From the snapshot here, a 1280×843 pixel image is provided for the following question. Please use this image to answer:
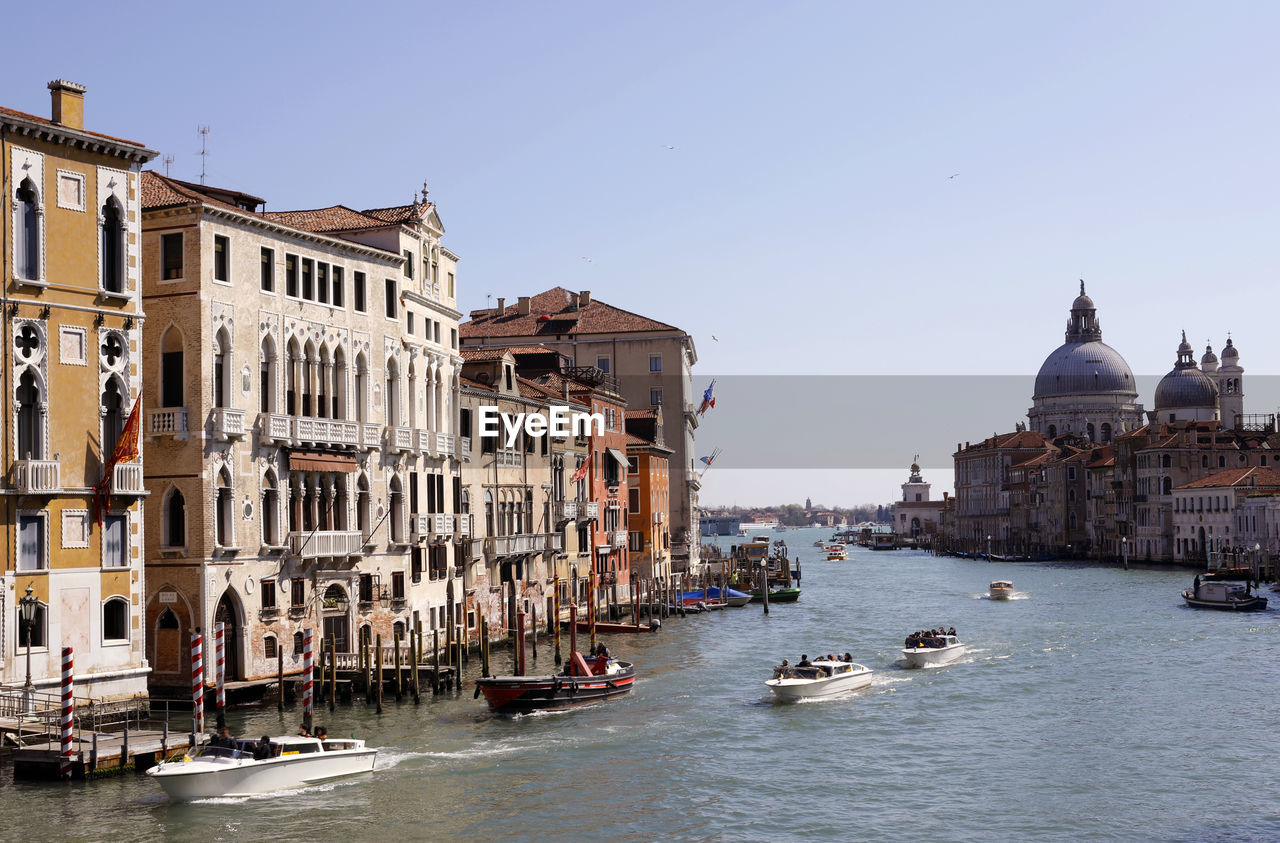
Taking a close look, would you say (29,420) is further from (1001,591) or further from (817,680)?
(1001,591)

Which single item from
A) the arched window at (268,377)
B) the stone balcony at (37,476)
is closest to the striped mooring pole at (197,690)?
the stone balcony at (37,476)

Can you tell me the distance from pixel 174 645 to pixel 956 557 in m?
140

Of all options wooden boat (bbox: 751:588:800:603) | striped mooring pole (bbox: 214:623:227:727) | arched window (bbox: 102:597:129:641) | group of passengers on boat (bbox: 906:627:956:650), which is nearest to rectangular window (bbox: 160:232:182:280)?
arched window (bbox: 102:597:129:641)

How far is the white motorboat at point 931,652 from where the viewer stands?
4275 cm

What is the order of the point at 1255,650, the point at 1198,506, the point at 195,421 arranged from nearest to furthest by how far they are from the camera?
1. the point at 195,421
2. the point at 1255,650
3. the point at 1198,506

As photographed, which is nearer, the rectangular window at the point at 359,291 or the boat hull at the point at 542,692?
the boat hull at the point at 542,692

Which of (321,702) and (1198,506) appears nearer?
(321,702)

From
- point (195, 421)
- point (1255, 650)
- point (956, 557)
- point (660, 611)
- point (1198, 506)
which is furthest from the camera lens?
point (956, 557)

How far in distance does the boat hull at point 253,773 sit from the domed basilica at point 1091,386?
473 feet

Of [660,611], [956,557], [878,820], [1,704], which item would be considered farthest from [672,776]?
[956,557]

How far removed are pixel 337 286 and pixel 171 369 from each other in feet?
Result: 18.1

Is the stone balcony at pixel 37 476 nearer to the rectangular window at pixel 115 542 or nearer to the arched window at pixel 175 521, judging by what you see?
the rectangular window at pixel 115 542

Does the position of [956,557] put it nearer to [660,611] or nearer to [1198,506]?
[1198,506]

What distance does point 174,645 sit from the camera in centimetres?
3161
